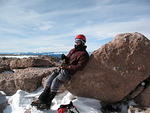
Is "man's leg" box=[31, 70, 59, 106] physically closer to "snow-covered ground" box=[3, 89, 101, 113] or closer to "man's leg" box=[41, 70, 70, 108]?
"man's leg" box=[41, 70, 70, 108]

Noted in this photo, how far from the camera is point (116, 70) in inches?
377

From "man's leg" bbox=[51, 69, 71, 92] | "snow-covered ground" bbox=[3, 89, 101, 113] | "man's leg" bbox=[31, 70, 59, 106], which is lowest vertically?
"snow-covered ground" bbox=[3, 89, 101, 113]

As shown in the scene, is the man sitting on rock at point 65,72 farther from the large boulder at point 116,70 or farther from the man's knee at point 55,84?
the large boulder at point 116,70

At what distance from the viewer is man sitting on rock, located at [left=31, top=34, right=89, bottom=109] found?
9.10 meters

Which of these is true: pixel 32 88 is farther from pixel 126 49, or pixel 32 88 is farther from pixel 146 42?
pixel 146 42

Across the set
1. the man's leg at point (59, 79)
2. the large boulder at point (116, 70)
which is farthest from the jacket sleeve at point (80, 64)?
the large boulder at point (116, 70)

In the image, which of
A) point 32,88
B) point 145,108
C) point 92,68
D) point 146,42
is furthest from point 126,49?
point 32,88

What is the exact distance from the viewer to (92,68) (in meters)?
9.75

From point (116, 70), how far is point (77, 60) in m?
1.57

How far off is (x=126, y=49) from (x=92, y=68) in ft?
4.95

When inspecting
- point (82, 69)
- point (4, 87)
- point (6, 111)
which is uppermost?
point (82, 69)

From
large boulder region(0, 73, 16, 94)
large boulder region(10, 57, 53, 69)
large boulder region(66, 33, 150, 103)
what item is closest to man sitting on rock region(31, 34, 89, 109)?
large boulder region(66, 33, 150, 103)

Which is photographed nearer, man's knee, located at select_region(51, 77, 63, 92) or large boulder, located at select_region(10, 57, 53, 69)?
man's knee, located at select_region(51, 77, 63, 92)

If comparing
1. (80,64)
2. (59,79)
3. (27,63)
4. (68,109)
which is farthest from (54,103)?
(27,63)
